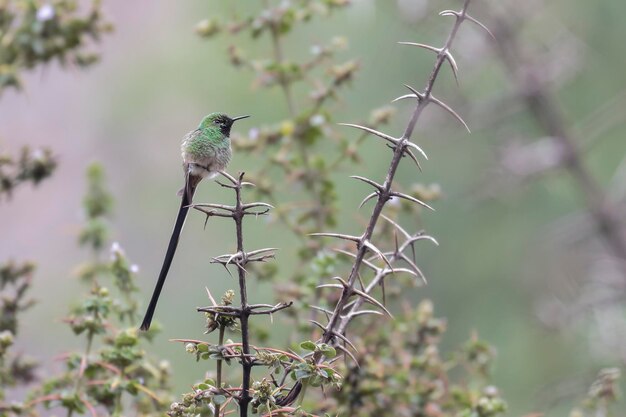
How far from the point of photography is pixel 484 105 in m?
7.71

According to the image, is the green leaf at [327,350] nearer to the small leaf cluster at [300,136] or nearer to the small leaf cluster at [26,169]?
the small leaf cluster at [300,136]

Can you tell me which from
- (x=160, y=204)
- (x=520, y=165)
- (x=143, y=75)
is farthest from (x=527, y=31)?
(x=143, y=75)

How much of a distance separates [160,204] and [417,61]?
4429mm

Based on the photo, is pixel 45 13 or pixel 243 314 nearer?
pixel 243 314

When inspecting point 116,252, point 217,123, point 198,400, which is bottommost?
point 198,400

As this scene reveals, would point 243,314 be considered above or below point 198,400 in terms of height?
above

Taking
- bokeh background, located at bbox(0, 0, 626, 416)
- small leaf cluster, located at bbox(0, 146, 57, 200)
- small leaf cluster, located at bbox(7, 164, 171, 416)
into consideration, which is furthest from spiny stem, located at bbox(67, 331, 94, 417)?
bokeh background, located at bbox(0, 0, 626, 416)

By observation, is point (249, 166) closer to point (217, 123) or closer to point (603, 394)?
point (217, 123)

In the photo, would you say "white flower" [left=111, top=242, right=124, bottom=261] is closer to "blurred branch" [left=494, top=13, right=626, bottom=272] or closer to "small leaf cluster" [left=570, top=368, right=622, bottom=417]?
Result: "small leaf cluster" [left=570, top=368, right=622, bottom=417]

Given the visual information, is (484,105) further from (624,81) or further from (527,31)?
(624,81)

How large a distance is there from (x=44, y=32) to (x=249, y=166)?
18.3 ft

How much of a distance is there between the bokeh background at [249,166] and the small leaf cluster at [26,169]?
6.24 meters

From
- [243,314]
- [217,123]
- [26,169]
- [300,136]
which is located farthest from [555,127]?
[243,314]

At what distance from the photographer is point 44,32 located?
3.79 m
